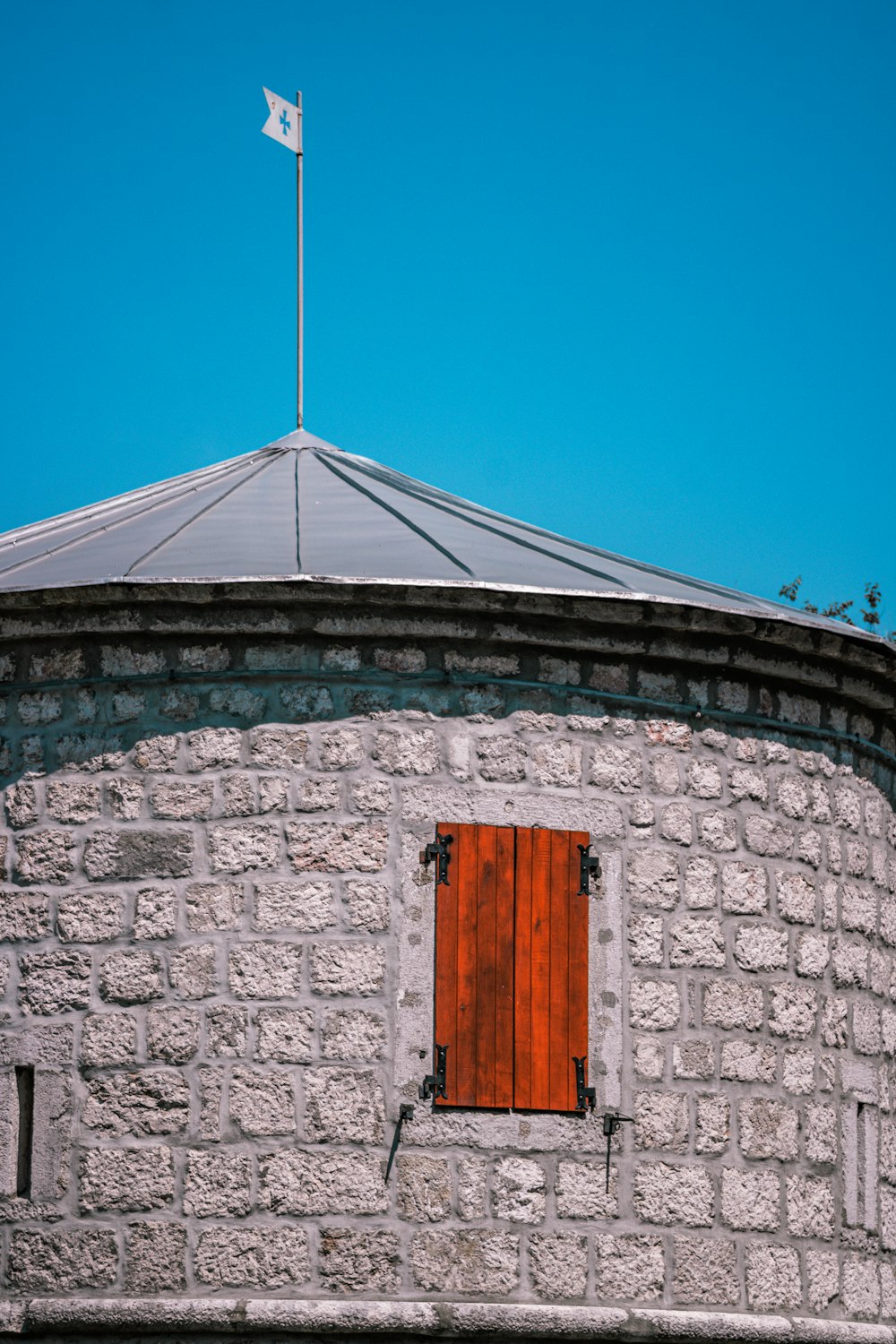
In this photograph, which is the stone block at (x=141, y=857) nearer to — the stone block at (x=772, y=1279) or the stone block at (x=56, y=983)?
the stone block at (x=56, y=983)

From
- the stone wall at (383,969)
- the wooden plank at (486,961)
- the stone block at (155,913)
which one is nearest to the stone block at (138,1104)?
the stone wall at (383,969)

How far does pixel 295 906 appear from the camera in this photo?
909 centimetres

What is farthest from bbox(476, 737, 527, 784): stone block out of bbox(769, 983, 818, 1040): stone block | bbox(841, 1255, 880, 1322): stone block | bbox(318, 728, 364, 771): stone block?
bbox(841, 1255, 880, 1322): stone block

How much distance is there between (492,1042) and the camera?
29.7ft

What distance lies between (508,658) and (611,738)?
2.11ft

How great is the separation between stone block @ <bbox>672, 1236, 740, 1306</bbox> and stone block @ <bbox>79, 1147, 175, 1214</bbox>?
7.74ft

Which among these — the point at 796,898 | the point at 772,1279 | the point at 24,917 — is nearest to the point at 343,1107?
the point at 24,917

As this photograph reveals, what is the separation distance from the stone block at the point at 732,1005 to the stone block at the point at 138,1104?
2.51 metres

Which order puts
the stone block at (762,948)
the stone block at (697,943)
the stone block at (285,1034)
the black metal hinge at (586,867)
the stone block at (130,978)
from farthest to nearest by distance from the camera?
the stone block at (762,948), the stone block at (697,943), the black metal hinge at (586,867), the stone block at (130,978), the stone block at (285,1034)

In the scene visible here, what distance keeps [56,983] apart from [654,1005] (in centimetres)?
280

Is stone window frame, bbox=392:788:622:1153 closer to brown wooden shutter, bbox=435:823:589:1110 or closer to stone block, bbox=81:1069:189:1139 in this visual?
brown wooden shutter, bbox=435:823:589:1110

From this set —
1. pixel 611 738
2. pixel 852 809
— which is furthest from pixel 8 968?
pixel 852 809

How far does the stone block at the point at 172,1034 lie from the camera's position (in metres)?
8.93

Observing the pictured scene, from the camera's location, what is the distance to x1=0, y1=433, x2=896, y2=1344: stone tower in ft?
28.9
